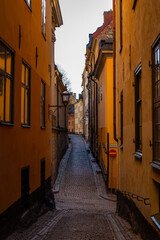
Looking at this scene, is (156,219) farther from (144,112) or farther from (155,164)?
(144,112)

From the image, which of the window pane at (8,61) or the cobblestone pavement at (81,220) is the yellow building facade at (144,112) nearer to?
the cobblestone pavement at (81,220)

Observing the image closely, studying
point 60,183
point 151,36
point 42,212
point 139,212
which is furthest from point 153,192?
point 60,183

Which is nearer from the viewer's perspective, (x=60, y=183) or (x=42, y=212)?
(x=42, y=212)

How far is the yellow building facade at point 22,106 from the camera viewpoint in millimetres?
6363

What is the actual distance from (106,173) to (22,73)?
9906 mm

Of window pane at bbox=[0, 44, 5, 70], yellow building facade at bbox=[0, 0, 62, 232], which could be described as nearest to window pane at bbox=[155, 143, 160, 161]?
yellow building facade at bbox=[0, 0, 62, 232]

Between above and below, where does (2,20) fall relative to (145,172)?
above

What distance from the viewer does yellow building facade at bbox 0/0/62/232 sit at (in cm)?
636

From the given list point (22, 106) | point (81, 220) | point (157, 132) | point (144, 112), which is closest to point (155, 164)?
point (157, 132)

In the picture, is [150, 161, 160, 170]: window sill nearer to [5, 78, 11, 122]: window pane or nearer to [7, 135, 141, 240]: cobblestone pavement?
[7, 135, 141, 240]: cobblestone pavement

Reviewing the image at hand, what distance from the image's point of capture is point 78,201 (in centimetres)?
1420

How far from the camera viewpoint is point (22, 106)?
794cm

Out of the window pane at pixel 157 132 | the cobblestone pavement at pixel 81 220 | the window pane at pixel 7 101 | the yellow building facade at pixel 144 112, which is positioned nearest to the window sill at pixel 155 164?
the yellow building facade at pixel 144 112

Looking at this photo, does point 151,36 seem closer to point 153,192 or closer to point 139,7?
point 139,7
